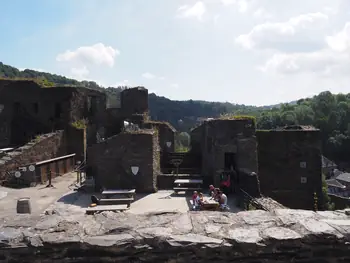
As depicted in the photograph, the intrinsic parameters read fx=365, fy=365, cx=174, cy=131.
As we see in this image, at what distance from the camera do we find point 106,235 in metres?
3.78

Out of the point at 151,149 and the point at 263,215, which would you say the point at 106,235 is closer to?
the point at 263,215

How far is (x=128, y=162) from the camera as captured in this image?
1448cm

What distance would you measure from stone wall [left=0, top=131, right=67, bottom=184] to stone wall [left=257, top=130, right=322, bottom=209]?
11.7 metres

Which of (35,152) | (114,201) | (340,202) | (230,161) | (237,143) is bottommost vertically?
(340,202)

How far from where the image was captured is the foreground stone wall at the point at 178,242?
11.9 ft

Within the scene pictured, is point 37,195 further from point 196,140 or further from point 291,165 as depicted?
point 291,165

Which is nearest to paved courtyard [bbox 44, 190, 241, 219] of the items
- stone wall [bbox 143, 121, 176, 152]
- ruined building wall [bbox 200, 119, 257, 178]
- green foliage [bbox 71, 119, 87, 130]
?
ruined building wall [bbox 200, 119, 257, 178]

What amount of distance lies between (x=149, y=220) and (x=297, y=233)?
5.31 feet

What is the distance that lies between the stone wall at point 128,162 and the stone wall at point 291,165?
7974 mm

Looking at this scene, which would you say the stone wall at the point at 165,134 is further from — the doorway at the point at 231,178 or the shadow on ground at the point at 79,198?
the shadow on ground at the point at 79,198

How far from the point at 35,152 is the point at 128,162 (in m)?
7.23

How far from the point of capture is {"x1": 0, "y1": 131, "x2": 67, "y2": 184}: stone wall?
17.2m

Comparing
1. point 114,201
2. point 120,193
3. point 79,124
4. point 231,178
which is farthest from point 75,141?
point 231,178

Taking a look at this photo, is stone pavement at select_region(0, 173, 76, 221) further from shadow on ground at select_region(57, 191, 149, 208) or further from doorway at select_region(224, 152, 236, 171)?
doorway at select_region(224, 152, 236, 171)
